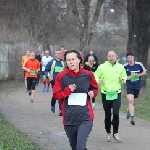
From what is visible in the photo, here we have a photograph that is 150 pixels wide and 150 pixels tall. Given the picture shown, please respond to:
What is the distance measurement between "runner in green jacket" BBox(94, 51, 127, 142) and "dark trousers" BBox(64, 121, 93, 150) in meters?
3.47

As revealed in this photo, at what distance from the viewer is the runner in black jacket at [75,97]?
27.7ft

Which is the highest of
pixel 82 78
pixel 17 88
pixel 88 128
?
pixel 82 78

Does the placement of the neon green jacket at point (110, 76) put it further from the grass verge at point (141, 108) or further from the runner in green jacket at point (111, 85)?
the grass verge at point (141, 108)

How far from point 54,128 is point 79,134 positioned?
19.4ft

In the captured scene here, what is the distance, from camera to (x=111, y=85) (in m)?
12.1

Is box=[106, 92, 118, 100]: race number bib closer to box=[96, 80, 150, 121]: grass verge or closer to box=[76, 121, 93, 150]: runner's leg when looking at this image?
box=[76, 121, 93, 150]: runner's leg

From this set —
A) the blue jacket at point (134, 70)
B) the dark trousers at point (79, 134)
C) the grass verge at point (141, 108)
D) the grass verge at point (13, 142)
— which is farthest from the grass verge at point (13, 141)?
the grass verge at point (141, 108)

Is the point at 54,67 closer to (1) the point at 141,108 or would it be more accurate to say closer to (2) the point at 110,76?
(1) the point at 141,108

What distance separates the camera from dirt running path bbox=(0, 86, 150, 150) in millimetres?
11703

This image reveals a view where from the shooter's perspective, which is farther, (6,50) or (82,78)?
(6,50)

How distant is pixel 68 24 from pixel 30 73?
1202 inches

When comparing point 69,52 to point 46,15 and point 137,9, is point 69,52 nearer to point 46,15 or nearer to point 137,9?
point 137,9

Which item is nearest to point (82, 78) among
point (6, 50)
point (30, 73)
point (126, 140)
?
point (126, 140)

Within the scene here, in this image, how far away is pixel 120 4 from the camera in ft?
123
